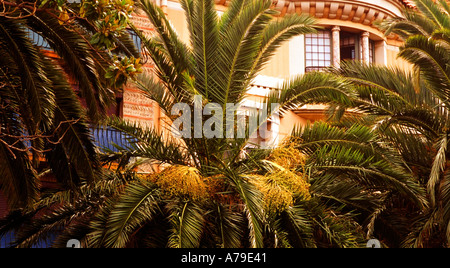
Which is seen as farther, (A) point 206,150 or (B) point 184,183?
(A) point 206,150

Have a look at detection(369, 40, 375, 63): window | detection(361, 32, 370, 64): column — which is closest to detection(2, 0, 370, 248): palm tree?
detection(361, 32, 370, 64): column

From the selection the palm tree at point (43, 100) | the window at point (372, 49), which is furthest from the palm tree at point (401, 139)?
the window at point (372, 49)

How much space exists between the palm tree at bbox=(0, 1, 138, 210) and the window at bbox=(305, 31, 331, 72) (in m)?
10.8

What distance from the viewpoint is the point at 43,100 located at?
423 inches

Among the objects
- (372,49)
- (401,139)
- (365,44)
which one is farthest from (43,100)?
(372,49)

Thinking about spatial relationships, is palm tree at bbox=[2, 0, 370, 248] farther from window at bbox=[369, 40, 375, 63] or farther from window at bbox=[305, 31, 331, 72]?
window at bbox=[369, 40, 375, 63]

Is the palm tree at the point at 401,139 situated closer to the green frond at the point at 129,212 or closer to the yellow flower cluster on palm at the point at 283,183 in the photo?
the yellow flower cluster on palm at the point at 283,183

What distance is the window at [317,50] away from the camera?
22.2 m

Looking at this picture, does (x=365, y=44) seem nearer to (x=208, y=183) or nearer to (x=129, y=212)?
(x=208, y=183)

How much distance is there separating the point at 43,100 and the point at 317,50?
41.8 ft

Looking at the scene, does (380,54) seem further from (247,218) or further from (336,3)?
(247,218)

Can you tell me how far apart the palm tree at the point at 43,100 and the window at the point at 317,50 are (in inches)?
425
